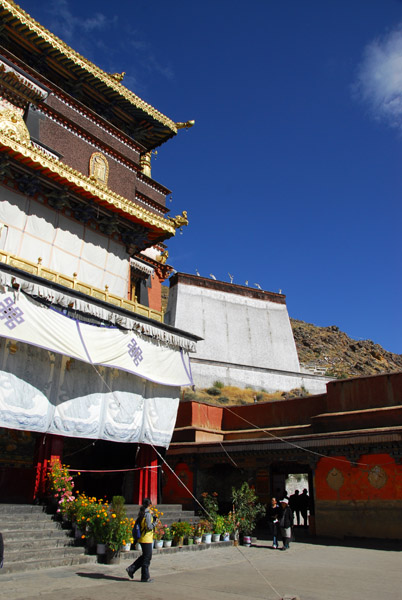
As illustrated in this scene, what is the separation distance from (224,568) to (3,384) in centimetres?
652

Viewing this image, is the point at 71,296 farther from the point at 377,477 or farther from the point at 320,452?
the point at 377,477

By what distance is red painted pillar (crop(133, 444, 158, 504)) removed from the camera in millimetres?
14164

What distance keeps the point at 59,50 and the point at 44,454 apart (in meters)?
14.6

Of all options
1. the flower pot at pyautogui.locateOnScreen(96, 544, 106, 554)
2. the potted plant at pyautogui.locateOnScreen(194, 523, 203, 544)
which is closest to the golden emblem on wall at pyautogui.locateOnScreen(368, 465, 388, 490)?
the potted plant at pyautogui.locateOnScreen(194, 523, 203, 544)

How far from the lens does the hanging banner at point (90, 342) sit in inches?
441

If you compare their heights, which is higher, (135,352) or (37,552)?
(135,352)

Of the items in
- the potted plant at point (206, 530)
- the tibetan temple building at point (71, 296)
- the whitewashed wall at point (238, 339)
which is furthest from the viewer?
the whitewashed wall at point (238, 339)

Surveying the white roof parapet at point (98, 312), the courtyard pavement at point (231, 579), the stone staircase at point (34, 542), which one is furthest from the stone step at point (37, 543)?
the white roof parapet at point (98, 312)

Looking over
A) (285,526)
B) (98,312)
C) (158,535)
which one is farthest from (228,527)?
(98,312)

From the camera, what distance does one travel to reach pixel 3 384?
10.9 m

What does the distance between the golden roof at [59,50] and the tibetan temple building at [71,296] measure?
44mm

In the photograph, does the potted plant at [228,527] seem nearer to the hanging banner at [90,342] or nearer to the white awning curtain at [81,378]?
the white awning curtain at [81,378]

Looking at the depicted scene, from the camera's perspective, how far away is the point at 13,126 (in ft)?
46.3

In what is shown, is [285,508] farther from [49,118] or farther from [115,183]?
[49,118]
